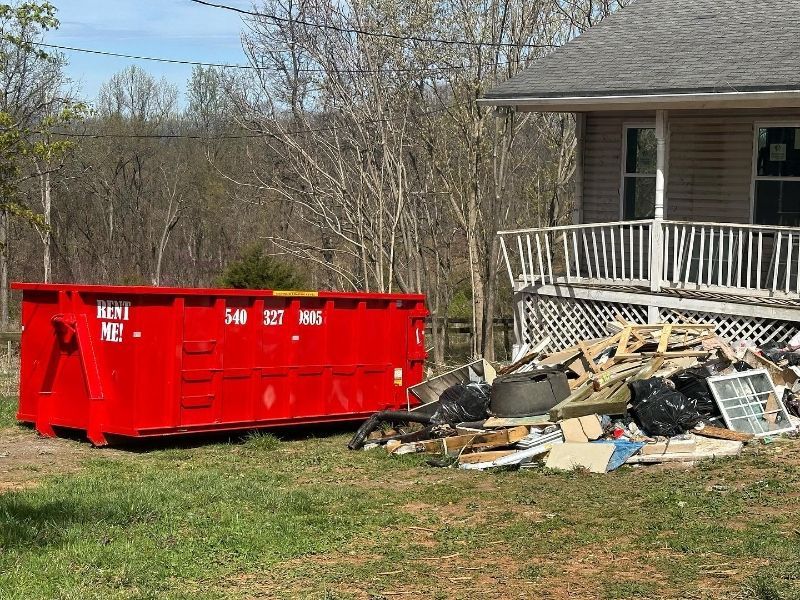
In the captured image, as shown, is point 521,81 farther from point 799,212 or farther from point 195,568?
point 195,568

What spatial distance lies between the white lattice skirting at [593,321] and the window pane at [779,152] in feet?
8.28

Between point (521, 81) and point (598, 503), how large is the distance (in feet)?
32.2

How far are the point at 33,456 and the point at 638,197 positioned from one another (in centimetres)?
1081

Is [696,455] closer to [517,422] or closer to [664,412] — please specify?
[664,412]

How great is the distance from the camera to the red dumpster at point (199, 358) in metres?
12.4

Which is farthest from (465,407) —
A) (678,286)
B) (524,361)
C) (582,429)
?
(678,286)

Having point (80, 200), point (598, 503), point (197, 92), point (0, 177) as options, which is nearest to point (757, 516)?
point (598, 503)

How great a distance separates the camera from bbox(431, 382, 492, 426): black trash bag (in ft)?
42.1

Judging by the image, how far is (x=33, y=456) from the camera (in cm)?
1198

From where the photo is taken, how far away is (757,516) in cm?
854

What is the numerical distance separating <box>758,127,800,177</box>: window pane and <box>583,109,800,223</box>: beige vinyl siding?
174 mm

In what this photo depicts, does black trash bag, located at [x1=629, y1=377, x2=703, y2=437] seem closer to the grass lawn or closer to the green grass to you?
the grass lawn

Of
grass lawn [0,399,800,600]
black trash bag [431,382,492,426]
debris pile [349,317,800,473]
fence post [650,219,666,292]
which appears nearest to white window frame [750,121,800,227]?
fence post [650,219,666,292]

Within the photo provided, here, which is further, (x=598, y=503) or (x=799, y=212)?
(x=799, y=212)
